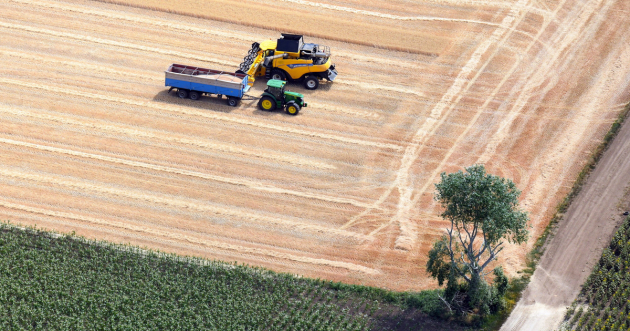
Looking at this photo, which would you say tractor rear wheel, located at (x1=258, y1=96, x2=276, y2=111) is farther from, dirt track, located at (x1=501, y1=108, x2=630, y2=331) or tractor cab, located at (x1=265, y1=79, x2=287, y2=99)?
dirt track, located at (x1=501, y1=108, x2=630, y2=331)

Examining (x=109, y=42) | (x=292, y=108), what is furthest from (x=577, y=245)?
(x=109, y=42)

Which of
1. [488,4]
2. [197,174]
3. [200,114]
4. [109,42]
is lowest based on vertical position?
[197,174]

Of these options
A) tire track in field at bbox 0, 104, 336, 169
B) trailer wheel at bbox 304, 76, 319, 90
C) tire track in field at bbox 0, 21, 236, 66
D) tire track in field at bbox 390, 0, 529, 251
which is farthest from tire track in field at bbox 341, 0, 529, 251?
tire track in field at bbox 0, 21, 236, 66

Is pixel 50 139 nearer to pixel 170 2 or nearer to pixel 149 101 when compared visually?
pixel 149 101

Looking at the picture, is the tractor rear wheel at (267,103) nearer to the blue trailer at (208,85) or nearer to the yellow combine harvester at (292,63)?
the blue trailer at (208,85)

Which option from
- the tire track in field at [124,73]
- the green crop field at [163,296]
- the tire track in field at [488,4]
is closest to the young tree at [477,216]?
the green crop field at [163,296]

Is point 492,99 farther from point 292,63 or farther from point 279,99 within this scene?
point 279,99

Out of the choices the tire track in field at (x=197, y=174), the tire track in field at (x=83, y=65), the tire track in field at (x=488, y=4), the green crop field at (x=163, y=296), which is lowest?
the green crop field at (x=163, y=296)
